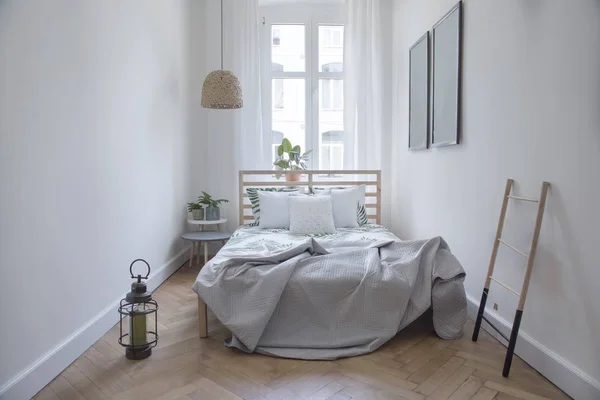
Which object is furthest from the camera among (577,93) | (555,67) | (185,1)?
(185,1)

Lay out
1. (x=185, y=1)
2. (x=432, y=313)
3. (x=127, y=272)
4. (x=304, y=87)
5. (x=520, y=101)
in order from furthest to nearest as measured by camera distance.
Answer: (x=304, y=87) → (x=185, y=1) → (x=127, y=272) → (x=432, y=313) → (x=520, y=101)

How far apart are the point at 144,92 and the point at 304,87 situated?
2.09 meters

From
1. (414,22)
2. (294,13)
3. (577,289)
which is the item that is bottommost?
(577,289)

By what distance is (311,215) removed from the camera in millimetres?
4051

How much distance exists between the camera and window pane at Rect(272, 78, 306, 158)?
5121 mm

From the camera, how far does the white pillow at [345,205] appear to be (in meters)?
4.30

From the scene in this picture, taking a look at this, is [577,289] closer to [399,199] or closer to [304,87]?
[399,199]

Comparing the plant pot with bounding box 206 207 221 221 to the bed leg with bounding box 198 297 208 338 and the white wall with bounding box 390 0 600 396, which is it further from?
the white wall with bounding box 390 0 600 396

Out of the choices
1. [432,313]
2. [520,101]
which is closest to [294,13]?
[520,101]

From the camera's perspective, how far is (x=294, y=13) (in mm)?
5039

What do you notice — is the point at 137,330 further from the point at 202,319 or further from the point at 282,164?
the point at 282,164

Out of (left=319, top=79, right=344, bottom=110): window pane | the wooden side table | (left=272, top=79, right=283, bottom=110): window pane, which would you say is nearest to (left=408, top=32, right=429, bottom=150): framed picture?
(left=319, top=79, right=344, bottom=110): window pane

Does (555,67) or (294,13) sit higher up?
(294,13)

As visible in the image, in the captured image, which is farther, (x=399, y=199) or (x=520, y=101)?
(x=399, y=199)
